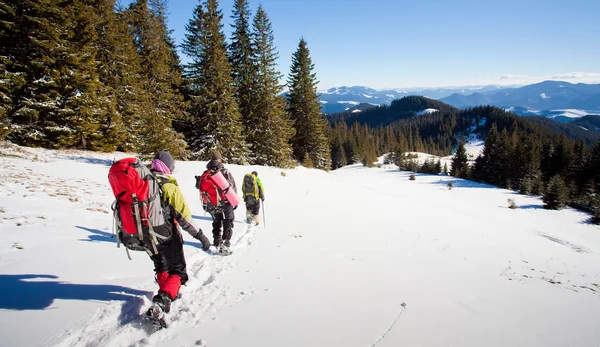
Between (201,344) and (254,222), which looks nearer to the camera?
(201,344)

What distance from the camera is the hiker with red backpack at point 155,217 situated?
314 centimetres

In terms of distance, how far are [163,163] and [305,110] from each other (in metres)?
32.5

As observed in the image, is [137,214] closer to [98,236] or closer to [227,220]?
[227,220]

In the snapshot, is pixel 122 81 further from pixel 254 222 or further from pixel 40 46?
pixel 254 222

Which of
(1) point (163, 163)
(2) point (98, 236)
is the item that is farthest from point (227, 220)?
(2) point (98, 236)

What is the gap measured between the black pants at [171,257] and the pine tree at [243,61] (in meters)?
22.3

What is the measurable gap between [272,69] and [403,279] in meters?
24.4

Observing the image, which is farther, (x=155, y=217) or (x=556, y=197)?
(x=556, y=197)

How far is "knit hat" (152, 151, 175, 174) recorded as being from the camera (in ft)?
12.1

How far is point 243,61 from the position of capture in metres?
25.5

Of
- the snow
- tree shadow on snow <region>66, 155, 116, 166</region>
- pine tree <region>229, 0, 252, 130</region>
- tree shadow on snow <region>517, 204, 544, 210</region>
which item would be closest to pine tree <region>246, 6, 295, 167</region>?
pine tree <region>229, 0, 252, 130</region>

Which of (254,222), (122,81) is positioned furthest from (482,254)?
(122,81)

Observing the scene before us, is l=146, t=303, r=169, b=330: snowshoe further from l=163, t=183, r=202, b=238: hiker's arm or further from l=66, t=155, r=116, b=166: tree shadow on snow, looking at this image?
l=66, t=155, r=116, b=166: tree shadow on snow

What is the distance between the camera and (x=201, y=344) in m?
3.04
